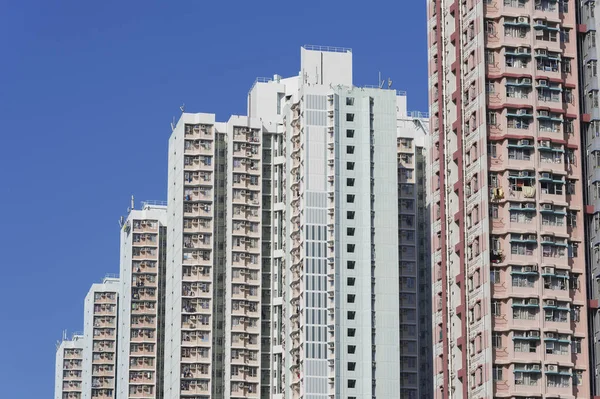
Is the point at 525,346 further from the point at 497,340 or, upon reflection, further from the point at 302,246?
the point at 302,246

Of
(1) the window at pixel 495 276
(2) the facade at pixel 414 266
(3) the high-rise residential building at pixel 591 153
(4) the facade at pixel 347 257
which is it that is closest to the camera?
(1) the window at pixel 495 276

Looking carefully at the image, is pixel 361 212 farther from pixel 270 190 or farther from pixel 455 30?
pixel 455 30

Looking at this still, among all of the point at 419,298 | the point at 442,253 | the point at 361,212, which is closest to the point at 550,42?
the point at 442,253

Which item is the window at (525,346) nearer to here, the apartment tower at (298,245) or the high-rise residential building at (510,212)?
the high-rise residential building at (510,212)

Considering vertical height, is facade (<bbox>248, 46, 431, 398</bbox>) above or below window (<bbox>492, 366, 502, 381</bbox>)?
above

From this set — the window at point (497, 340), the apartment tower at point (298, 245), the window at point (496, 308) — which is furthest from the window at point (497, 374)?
the apartment tower at point (298, 245)

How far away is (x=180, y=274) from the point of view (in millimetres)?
183000

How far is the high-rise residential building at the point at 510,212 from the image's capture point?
384ft

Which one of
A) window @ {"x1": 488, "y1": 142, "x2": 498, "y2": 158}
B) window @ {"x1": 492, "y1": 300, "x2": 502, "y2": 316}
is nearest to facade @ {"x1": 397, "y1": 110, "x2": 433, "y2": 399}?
window @ {"x1": 488, "y1": 142, "x2": 498, "y2": 158}

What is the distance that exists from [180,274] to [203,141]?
1580 centimetres

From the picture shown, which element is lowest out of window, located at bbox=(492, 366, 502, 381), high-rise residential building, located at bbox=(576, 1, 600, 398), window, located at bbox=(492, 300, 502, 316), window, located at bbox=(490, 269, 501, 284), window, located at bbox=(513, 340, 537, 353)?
window, located at bbox=(492, 366, 502, 381)

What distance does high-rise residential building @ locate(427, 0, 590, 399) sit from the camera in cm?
11712

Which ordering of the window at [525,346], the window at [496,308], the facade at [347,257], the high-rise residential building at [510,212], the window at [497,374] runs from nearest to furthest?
the window at [497,374] → the window at [525,346] → the high-rise residential building at [510,212] → the window at [496,308] → the facade at [347,257]

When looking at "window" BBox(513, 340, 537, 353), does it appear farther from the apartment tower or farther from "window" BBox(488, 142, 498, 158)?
the apartment tower
